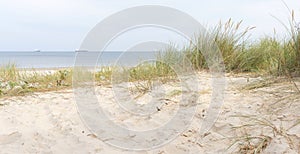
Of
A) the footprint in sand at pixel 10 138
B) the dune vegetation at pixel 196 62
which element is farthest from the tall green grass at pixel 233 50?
the footprint in sand at pixel 10 138

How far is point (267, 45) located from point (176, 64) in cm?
157

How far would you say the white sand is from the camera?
207 cm

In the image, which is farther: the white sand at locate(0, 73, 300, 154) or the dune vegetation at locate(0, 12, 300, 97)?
the dune vegetation at locate(0, 12, 300, 97)

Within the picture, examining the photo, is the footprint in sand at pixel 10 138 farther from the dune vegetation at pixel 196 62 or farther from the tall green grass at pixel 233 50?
the tall green grass at pixel 233 50

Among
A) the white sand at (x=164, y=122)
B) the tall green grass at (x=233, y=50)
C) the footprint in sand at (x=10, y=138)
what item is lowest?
the footprint in sand at (x=10, y=138)

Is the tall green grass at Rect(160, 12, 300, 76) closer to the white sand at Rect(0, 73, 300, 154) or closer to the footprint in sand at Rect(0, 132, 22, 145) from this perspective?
the white sand at Rect(0, 73, 300, 154)

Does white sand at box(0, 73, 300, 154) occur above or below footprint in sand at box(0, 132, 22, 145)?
above

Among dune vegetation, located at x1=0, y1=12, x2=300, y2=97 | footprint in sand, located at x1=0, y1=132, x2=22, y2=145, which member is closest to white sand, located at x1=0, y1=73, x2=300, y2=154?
footprint in sand, located at x1=0, y1=132, x2=22, y2=145

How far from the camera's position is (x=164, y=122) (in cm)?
250

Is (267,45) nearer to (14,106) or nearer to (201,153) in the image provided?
(201,153)

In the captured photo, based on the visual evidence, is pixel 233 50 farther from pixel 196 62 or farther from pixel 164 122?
pixel 164 122

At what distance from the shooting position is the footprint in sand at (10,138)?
2.16 metres

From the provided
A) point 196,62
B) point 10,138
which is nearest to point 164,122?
point 10,138

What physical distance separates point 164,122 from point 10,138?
3.71 ft
